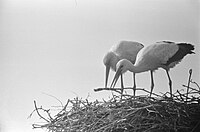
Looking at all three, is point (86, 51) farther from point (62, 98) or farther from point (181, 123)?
point (181, 123)

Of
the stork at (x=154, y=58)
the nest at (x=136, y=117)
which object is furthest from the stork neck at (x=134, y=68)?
the nest at (x=136, y=117)

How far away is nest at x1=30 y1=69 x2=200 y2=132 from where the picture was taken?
1.69 ft

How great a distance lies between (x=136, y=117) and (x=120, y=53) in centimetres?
56

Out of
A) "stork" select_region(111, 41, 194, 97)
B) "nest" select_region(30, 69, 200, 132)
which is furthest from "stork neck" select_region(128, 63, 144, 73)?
"nest" select_region(30, 69, 200, 132)

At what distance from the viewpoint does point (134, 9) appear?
47.4 inches

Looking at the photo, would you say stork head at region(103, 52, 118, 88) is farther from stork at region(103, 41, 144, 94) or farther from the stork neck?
the stork neck

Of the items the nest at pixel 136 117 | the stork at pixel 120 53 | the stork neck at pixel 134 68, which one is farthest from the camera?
the stork at pixel 120 53

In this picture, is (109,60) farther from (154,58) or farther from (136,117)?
(136,117)

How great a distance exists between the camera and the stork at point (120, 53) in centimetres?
106

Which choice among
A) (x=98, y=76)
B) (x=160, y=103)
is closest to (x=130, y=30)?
(x=98, y=76)

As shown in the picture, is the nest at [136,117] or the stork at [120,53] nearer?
the nest at [136,117]

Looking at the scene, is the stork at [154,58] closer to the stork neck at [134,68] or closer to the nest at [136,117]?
the stork neck at [134,68]

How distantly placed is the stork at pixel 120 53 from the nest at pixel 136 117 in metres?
0.47

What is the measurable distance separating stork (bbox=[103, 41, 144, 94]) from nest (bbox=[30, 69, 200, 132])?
18.6 inches
